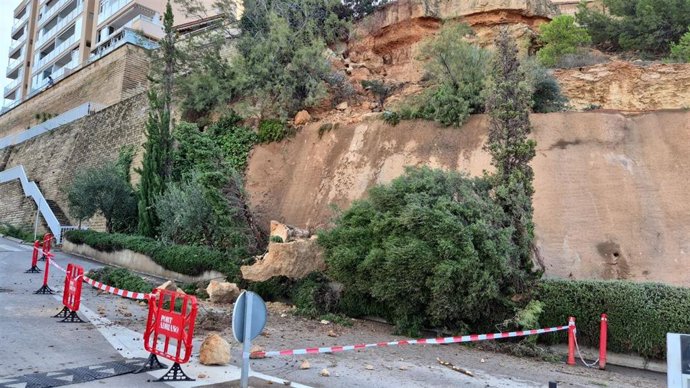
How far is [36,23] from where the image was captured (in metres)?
55.2

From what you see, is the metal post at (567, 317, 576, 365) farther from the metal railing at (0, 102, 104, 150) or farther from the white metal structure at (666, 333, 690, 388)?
the metal railing at (0, 102, 104, 150)

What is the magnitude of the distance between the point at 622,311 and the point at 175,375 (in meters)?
7.53

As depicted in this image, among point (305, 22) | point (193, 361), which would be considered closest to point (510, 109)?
point (193, 361)

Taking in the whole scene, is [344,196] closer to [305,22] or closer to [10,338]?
[305,22]

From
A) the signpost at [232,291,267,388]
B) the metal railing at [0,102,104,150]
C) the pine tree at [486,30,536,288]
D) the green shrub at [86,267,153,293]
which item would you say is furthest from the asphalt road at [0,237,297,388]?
the metal railing at [0,102,104,150]

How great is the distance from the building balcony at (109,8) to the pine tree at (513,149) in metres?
38.3

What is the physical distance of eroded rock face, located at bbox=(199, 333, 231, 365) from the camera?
641cm

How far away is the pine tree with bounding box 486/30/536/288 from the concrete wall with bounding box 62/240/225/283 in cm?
829

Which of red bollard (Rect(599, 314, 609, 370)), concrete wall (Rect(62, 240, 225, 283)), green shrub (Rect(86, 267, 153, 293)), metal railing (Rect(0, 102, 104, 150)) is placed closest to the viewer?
red bollard (Rect(599, 314, 609, 370))

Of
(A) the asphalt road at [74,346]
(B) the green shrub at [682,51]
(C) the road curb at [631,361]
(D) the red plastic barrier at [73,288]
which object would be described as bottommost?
(C) the road curb at [631,361]

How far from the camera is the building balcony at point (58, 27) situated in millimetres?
47006

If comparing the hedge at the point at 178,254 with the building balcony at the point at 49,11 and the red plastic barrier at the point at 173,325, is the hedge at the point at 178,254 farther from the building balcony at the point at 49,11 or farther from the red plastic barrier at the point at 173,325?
the building balcony at the point at 49,11

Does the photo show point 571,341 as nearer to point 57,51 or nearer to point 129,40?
point 129,40

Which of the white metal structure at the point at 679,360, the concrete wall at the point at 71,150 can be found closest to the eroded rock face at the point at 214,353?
the white metal structure at the point at 679,360
